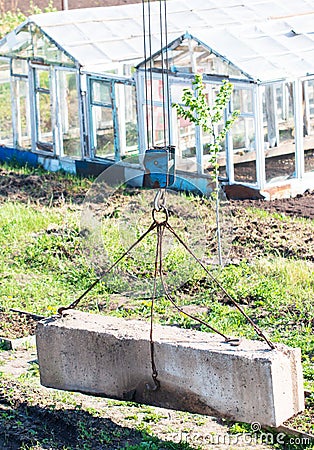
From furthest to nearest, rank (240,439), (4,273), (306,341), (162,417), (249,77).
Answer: (249,77), (4,273), (306,341), (162,417), (240,439)

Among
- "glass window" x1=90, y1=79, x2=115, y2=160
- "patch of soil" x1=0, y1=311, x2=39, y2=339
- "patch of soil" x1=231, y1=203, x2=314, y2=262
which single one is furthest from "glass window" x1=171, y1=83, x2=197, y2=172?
"patch of soil" x1=0, y1=311, x2=39, y2=339

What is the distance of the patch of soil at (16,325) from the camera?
9148 mm

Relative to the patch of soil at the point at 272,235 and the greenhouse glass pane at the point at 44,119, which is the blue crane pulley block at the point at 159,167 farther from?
the greenhouse glass pane at the point at 44,119

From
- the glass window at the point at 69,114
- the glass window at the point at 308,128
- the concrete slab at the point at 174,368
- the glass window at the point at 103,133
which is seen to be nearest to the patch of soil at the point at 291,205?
the glass window at the point at 308,128

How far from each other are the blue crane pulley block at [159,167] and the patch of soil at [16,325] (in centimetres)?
340

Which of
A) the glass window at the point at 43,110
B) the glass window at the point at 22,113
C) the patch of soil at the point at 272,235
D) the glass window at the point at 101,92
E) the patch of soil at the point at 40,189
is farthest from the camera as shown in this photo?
the glass window at the point at 22,113

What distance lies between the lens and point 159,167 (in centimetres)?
625

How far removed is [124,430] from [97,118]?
999cm

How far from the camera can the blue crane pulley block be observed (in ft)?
20.4

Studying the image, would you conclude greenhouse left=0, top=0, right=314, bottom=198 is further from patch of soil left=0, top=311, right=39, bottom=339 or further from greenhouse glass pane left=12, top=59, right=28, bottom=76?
patch of soil left=0, top=311, right=39, bottom=339

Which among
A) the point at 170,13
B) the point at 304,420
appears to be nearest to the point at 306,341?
the point at 304,420

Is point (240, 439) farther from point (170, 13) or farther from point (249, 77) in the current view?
point (170, 13)

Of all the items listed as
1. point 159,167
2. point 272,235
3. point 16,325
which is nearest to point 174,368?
point 159,167

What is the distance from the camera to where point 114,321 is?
7059 mm
